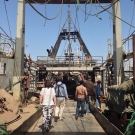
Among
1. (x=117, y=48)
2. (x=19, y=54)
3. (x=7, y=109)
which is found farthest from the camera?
(x=19, y=54)

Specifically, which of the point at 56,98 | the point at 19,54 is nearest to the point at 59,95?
the point at 56,98

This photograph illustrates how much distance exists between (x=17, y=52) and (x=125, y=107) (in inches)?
375

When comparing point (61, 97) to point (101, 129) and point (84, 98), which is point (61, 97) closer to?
point (84, 98)

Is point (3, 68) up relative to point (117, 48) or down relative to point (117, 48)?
down

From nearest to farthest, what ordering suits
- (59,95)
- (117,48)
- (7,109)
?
1. (59,95)
2. (7,109)
3. (117,48)

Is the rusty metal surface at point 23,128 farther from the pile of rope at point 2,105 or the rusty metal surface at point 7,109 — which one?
the pile of rope at point 2,105

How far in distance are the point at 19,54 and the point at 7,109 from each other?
6049mm

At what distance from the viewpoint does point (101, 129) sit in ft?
22.6

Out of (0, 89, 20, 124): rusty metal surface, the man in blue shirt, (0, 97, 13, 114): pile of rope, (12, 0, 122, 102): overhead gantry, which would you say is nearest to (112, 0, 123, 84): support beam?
(12, 0, 122, 102): overhead gantry

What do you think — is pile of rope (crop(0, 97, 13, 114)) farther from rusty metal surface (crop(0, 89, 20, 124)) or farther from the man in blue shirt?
the man in blue shirt

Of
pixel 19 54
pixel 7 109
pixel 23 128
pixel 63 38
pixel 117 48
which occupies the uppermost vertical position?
pixel 63 38

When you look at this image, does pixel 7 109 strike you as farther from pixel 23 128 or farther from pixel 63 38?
pixel 63 38

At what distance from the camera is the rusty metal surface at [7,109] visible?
7.95 m

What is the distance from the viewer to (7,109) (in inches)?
331
